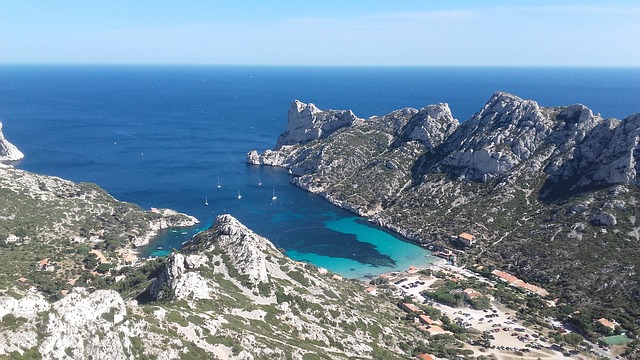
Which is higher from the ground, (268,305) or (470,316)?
(268,305)

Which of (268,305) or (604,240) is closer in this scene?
(268,305)

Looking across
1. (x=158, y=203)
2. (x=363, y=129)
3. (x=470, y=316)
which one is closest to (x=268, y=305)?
(x=470, y=316)

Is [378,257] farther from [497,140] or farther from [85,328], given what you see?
[85,328]

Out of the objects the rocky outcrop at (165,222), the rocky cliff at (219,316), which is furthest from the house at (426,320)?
the rocky outcrop at (165,222)

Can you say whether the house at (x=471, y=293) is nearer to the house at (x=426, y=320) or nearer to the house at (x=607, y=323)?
the house at (x=426, y=320)

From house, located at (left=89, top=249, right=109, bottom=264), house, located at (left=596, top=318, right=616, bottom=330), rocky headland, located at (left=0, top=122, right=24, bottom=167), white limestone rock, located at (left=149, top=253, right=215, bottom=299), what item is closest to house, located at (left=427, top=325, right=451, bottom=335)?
house, located at (left=596, top=318, right=616, bottom=330)

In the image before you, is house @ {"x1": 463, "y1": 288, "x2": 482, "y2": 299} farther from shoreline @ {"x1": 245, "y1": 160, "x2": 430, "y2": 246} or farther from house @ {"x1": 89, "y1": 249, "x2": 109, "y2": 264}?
house @ {"x1": 89, "y1": 249, "x2": 109, "y2": 264}

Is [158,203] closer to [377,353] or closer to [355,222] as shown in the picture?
[355,222]
